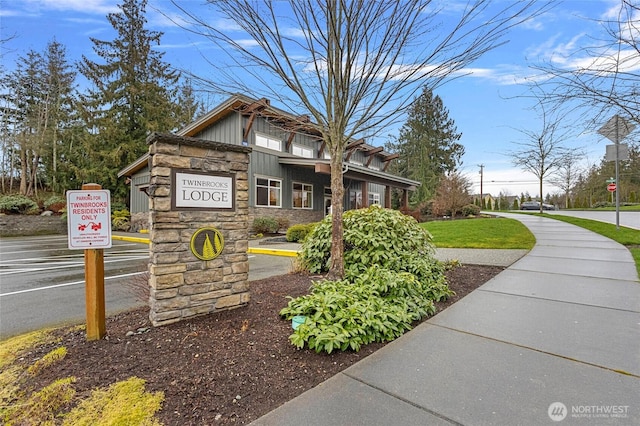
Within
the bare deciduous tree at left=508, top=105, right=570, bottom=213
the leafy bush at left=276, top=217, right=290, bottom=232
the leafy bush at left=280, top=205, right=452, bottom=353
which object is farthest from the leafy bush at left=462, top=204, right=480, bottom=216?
the leafy bush at left=280, top=205, right=452, bottom=353

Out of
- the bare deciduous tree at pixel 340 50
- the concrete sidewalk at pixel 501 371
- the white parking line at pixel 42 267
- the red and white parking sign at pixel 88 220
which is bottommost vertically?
the white parking line at pixel 42 267

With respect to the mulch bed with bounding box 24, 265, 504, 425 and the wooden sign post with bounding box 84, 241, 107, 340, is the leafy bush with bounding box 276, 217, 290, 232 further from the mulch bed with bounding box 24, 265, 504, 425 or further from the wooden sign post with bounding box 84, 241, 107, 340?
the wooden sign post with bounding box 84, 241, 107, 340

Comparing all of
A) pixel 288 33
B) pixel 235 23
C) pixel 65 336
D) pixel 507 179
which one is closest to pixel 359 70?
pixel 288 33

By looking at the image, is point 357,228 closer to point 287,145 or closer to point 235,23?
point 235,23

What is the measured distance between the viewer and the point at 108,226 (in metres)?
2.78

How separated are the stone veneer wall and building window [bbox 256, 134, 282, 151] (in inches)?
477

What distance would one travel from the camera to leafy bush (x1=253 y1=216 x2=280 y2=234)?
14180 mm

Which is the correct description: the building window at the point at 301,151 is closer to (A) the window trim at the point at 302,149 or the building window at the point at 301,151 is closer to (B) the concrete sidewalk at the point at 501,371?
(A) the window trim at the point at 302,149

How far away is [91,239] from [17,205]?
2169 cm

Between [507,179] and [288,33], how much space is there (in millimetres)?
56873

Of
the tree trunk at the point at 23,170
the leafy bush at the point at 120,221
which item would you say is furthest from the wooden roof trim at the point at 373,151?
the tree trunk at the point at 23,170

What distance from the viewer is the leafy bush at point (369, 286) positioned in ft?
8.78

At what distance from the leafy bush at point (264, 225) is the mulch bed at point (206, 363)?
10.8 metres

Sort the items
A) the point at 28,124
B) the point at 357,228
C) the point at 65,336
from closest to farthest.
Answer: the point at 65,336 < the point at 357,228 < the point at 28,124
